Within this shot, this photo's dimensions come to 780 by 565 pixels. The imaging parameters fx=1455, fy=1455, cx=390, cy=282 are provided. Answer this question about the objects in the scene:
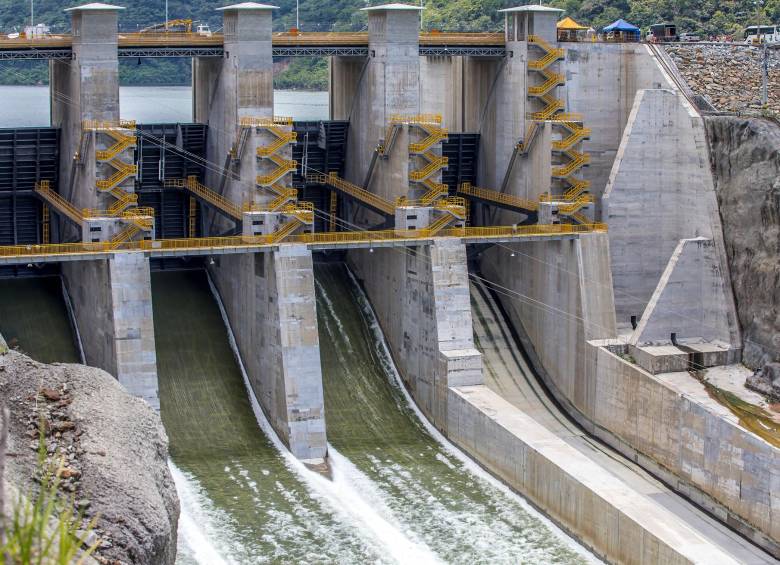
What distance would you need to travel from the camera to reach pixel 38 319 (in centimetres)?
5097

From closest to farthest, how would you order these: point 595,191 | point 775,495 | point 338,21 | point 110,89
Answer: point 775,495, point 110,89, point 595,191, point 338,21

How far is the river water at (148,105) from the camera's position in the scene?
90375 millimetres

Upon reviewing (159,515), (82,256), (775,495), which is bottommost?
(775,495)

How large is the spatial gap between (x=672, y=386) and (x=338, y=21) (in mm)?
56396

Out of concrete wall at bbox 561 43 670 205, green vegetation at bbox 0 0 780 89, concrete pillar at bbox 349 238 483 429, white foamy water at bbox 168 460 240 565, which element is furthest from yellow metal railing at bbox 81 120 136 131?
green vegetation at bbox 0 0 780 89

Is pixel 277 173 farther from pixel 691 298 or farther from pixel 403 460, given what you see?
pixel 691 298

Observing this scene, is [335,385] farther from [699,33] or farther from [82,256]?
[699,33]

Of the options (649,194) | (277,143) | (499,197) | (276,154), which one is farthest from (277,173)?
(649,194)

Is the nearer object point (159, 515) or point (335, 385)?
point (159, 515)

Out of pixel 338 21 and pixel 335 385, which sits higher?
pixel 338 21

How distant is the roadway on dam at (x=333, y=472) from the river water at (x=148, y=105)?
35194 millimetres

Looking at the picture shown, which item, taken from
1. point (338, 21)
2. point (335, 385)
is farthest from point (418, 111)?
point (338, 21)

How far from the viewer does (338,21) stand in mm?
98562

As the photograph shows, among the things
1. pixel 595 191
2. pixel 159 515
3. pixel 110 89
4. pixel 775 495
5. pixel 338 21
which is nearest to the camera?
pixel 159 515
